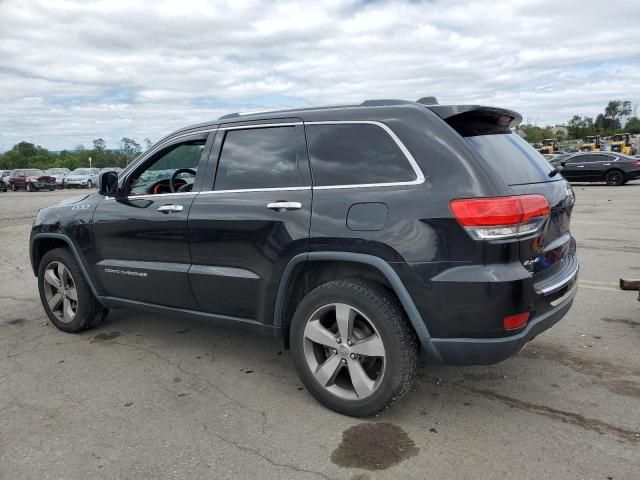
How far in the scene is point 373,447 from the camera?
2.96 metres

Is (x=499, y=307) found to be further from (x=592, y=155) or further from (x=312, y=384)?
(x=592, y=155)

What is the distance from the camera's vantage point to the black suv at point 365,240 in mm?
2875

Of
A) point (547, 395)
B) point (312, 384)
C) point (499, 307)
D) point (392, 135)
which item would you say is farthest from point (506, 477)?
point (392, 135)

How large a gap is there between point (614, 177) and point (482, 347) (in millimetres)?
22717

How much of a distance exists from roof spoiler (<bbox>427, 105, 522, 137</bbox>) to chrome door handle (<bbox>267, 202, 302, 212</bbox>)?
3.19 ft

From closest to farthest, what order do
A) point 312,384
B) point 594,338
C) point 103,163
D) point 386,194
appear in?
1. point 386,194
2. point 312,384
3. point 594,338
4. point 103,163

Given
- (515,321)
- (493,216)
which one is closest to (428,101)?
(493,216)

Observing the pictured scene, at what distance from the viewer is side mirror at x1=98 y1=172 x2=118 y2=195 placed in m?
4.52

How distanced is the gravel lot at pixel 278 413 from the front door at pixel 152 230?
1.94ft

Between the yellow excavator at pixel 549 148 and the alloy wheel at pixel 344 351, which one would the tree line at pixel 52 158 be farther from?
the alloy wheel at pixel 344 351

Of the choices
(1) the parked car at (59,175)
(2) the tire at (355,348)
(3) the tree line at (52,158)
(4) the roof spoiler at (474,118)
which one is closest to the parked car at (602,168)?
(4) the roof spoiler at (474,118)

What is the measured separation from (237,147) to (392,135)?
122 cm

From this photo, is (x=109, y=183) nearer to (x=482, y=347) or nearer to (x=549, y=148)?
(x=482, y=347)

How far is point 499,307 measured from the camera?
9.23 ft
